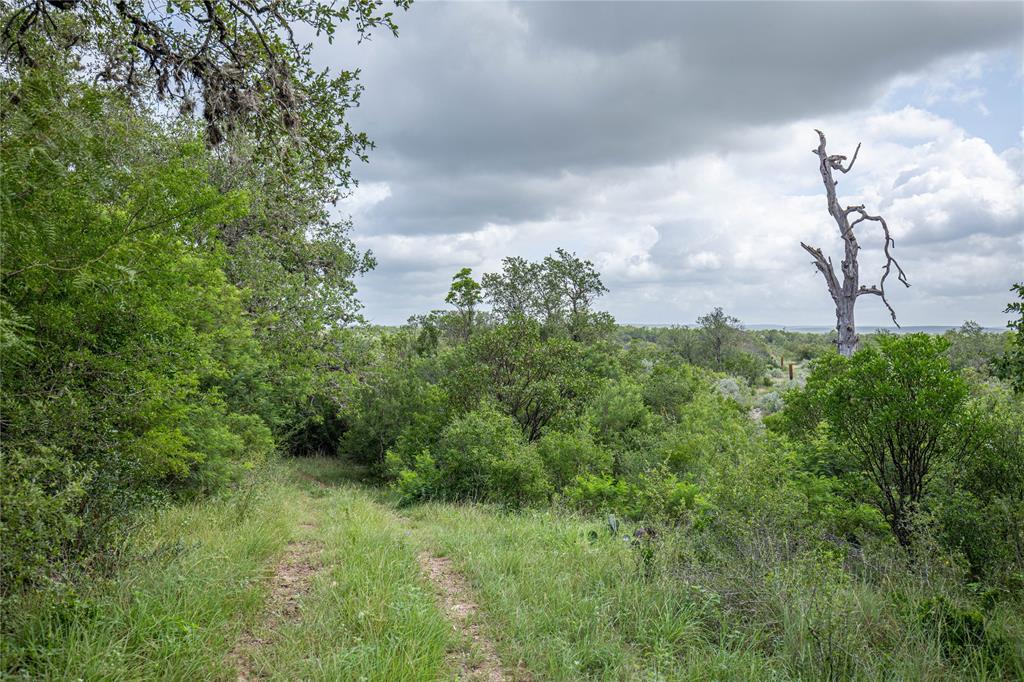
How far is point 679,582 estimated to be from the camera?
483 cm

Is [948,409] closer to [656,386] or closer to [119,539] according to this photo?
[119,539]

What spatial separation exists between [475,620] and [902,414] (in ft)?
19.0

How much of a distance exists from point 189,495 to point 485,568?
18.3ft

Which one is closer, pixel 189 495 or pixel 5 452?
pixel 5 452

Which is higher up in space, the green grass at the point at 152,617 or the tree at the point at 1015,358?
Result: the tree at the point at 1015,358

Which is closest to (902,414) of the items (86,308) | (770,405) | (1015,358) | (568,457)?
(1015,358)

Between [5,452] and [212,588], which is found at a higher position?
[5,452]

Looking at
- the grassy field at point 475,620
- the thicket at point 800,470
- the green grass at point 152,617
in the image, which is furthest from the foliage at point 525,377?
the green grass at point 152,617

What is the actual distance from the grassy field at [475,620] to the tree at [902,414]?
227cm

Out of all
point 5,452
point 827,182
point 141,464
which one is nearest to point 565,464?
point 141,464

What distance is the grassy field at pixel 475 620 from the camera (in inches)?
138

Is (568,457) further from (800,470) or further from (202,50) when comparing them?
(202,50)

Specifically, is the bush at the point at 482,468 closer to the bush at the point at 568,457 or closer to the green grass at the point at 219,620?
the bush at the point at 568,457

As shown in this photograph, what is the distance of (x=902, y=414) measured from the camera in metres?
6.60
